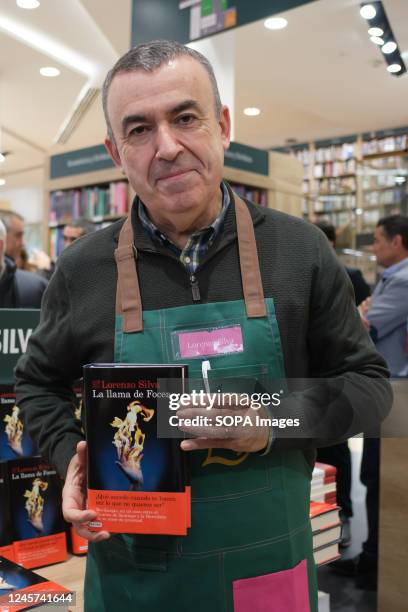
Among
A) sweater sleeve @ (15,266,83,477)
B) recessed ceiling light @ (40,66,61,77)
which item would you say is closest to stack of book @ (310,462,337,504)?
sweater sleeve @ (15,266,83,477)

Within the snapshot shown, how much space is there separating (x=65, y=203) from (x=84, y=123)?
4.40 meters

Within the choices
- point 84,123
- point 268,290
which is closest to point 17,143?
point 84,123

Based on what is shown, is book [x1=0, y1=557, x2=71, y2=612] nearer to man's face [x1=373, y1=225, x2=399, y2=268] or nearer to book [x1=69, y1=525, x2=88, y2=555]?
book [x1=69, y1=525, x2=88, y2=555]

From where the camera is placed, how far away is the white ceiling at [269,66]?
5.04 meters

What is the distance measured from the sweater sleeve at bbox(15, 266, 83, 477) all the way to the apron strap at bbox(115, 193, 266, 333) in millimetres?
143

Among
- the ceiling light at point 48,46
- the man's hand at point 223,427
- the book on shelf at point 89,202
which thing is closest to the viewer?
the man's hand at point 223,427

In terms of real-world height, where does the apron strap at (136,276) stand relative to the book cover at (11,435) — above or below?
above

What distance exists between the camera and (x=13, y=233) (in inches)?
163

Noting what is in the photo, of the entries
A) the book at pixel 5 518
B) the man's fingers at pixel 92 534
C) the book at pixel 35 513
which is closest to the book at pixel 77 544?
the book at pixel 35 513

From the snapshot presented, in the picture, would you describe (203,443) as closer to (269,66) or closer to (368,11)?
(368,11)

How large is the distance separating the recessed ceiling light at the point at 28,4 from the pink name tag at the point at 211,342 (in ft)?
18.9

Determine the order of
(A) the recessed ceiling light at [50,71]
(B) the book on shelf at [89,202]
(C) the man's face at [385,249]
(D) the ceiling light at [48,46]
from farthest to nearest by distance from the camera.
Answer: (A) the recessed ceiling light at [50,71]
(D) the ceiling light at [48,46]
(B) the book on shelf at [89,202]
(C) the man's face at [385,249]

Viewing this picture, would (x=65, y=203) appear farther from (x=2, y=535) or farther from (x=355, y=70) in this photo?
(x=2, y=535)

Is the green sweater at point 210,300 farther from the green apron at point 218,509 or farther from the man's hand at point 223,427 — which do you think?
the man's hand at point 223,427
